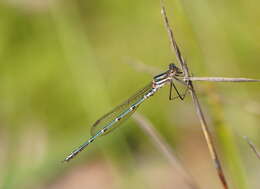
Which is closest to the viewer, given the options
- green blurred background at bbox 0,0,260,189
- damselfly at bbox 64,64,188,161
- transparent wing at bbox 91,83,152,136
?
damselfly at bbox 64,64,188,161

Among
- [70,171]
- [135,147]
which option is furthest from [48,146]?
[135,147]

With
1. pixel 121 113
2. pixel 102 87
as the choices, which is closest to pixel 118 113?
pixel 121 113

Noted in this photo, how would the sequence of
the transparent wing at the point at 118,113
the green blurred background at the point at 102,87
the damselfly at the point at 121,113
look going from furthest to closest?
the green blurred background at the point at 102,87, the transparent wing at the point at 118,113, the damselfly at the point at 121,113

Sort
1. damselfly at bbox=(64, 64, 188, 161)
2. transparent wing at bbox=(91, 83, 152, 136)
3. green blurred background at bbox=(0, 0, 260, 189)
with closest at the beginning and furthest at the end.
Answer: damselfly at bbox=(64, 64, 188, 161) → transparent wing at bbox=(91, 83, 152, 136) → green blurred background at bbox=(0, 0, 260, 189)

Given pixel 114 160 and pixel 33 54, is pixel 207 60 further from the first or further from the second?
pixel 33 54

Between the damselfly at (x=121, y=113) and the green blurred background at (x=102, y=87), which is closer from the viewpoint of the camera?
the damselfly at (x=121, y=113)

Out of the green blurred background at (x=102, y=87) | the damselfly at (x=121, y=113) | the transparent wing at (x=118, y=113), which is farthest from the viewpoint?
the green blurred background at (x=102, y=87)

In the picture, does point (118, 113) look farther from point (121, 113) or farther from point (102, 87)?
point (102, 87)

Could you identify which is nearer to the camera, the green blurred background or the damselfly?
the damselfly
